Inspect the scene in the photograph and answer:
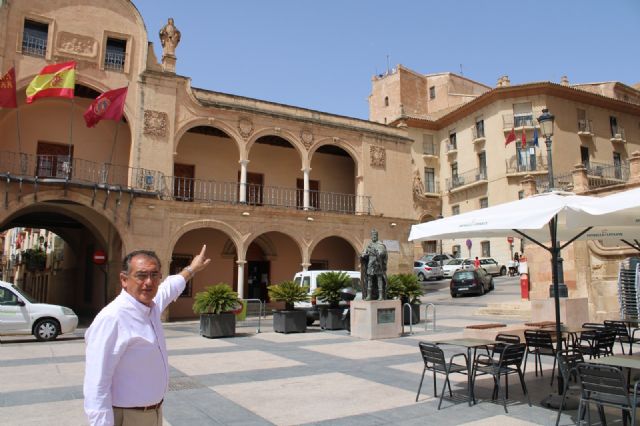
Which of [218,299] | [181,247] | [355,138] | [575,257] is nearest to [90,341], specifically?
[218,299]

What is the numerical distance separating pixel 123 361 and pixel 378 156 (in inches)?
884

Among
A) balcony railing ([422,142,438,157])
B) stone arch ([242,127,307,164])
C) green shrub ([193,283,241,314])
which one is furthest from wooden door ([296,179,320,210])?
balcony railing ([422,142,438,157])

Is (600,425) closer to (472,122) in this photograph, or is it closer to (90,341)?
(90,341)

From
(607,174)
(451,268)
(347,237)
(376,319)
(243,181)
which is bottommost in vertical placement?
(376,319)

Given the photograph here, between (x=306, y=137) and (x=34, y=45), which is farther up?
(x=34, y=45)

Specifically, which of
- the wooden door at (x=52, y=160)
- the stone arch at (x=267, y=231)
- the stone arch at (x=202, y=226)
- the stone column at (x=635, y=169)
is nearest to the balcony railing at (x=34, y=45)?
the wooden door at (x=52, y=160)

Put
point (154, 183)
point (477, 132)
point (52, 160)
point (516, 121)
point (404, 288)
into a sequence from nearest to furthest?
point (404, 288) < point (154, 183) < point (52, 160) < point (516, 121) < point (477, 132)

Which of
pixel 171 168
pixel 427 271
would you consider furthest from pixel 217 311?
pixel 427 271

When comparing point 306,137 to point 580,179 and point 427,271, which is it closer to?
point 580,179

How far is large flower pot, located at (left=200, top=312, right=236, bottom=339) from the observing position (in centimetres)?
1301

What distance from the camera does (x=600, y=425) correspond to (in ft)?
16.4

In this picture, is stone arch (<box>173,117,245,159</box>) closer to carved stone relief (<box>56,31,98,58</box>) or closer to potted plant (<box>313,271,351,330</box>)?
carved stone relief (<box>56,31,98,58</box>)

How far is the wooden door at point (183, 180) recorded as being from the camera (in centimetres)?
2088

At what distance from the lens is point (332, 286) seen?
575 inches
